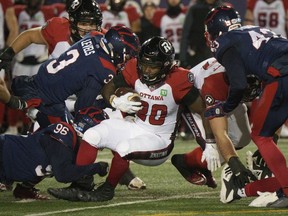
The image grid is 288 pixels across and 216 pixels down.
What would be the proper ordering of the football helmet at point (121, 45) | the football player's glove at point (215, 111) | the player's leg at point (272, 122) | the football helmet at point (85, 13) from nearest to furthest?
the player's leg at point (272, 122), the football player's glove at point (215, 111), the football helmet at point (121, 45), the football helmet at point (85, 13)

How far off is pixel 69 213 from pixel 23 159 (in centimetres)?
75

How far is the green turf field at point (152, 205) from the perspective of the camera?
6.30 meters

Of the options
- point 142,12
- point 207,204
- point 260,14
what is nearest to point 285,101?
point 207,204

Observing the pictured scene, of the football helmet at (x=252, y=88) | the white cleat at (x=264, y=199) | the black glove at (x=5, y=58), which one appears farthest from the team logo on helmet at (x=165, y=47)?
the black glove at (x=5, y=58)

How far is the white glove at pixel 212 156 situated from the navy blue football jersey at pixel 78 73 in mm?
844

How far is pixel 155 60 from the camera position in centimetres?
677

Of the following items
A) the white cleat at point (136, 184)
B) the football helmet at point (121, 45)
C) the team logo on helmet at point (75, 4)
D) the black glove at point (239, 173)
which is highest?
the football helmet at point (121, 45)

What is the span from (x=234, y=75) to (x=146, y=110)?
30.3 inches

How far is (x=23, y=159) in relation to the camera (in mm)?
6906

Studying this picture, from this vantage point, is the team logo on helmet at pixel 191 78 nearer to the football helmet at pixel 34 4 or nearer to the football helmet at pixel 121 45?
the football helmet at pixel 121 45

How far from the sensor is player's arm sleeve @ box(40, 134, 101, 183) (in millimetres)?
6785

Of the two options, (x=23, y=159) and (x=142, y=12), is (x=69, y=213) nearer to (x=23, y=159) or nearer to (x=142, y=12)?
(x=23, y=159)

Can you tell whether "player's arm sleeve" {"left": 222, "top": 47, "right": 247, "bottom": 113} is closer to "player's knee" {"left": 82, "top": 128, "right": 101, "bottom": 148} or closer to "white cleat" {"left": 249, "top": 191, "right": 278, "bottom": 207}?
"white cleat" {"left": 249, "top": 191, "right": 278, "bottom": 207}

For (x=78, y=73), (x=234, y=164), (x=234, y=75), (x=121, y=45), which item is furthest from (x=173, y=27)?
(x=234, y=75)
